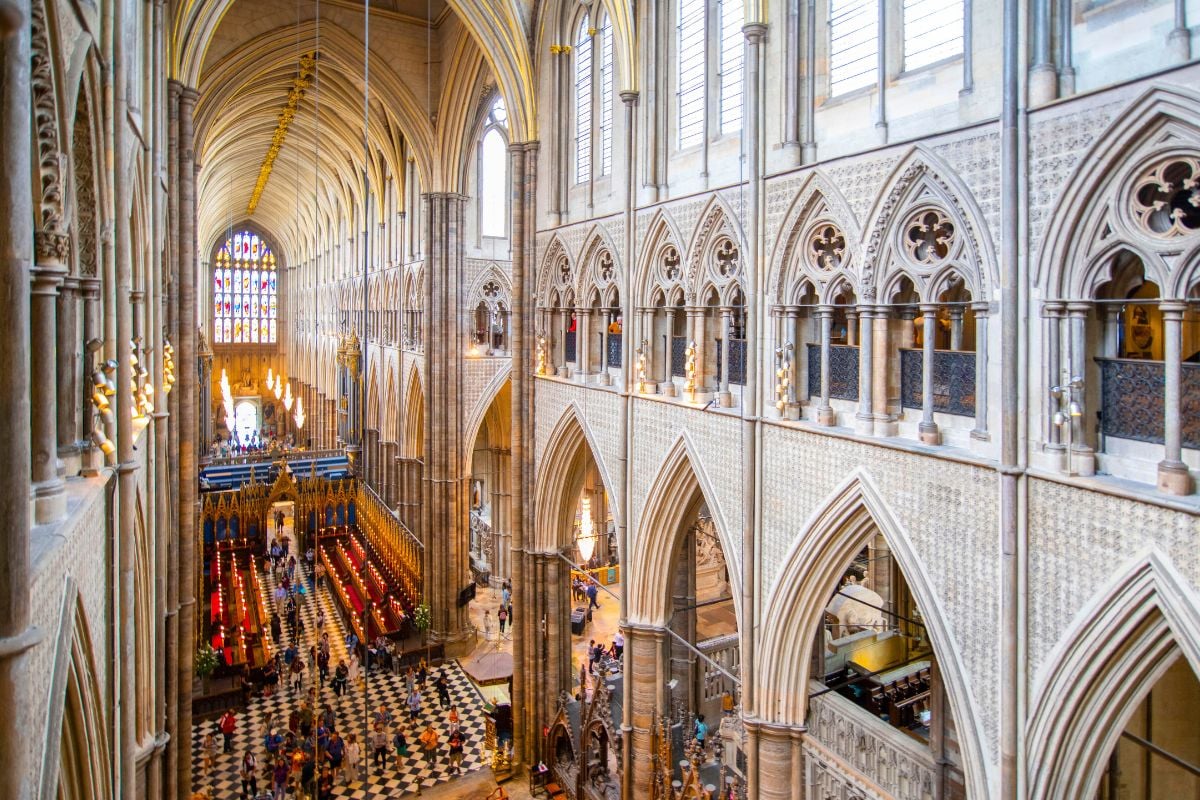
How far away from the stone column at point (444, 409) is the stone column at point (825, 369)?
13.2 m

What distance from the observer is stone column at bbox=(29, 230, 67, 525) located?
12.6 feet

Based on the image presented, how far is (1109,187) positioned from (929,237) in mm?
1763

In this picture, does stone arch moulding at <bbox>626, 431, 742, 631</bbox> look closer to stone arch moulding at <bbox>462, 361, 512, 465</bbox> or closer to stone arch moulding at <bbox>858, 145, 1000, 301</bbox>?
stone arch moulding at <bbox>858, 145, 1000, 301</bbox>

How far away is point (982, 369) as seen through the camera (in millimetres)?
7047

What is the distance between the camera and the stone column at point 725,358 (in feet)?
34.4

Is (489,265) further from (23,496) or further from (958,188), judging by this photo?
(23,496)

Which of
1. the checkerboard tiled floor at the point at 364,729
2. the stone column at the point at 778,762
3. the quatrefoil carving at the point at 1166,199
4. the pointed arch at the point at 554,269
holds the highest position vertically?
the pointed arch at the point at 554,269

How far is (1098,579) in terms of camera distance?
240 inches

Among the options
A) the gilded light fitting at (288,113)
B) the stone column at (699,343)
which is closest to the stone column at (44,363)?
the stone column at (699,343)

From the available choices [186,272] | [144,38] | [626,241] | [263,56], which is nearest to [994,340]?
[626,241]

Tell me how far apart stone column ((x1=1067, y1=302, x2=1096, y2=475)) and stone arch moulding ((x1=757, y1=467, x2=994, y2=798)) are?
6.12ft

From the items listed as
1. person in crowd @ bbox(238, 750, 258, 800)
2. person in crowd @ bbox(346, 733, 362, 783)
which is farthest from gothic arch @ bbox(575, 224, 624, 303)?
person in crowd @ bbox(238, 750, 258, 800)

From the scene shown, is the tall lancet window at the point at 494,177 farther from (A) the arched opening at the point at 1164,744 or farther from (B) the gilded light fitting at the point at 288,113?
(A) the arched opening at the point at 1164,744

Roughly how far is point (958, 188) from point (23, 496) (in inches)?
279
